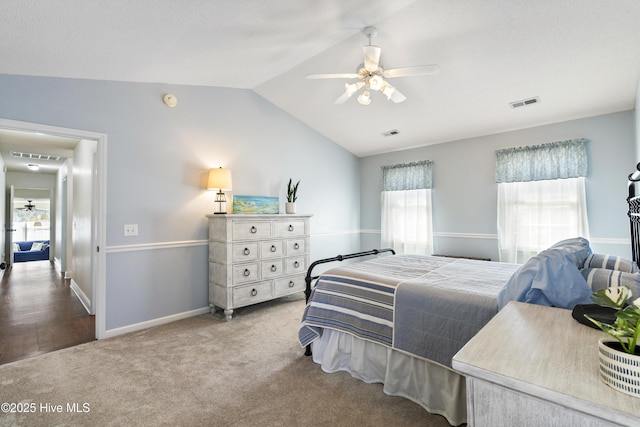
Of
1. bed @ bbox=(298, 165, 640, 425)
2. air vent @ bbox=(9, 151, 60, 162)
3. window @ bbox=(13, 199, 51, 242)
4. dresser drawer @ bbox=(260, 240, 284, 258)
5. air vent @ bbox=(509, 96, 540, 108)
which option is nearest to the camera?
bed @ bbox=(298, 165, 640, 425)

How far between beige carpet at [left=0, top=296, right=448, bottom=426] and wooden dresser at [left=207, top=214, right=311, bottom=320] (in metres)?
0.65

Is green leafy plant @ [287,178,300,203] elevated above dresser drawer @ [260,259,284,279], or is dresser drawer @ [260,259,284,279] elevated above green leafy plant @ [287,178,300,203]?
green leafy plant @ [287,178,300,203]

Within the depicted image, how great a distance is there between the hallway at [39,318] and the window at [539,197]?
5222 mm

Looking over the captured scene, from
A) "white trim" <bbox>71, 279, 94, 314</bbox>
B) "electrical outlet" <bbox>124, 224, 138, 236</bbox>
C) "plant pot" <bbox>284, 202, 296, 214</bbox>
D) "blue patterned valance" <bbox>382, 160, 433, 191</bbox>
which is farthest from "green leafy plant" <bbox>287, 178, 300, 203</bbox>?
"white trim" <bbox>71, 279, 94, 314</bbox>

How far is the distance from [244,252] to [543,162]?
13.3ft

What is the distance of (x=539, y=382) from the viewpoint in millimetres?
727

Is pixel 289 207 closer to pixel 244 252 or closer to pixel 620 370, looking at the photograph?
pixel 244 252

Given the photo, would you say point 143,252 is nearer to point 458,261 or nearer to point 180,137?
point 180,137

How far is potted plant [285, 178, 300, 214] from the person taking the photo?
4.29 metres

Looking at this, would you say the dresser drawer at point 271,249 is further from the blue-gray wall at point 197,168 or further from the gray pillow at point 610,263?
the gray pillow at point 610,263

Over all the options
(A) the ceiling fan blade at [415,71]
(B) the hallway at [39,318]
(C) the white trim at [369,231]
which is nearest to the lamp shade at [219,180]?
(B) the hallway at [39,318]

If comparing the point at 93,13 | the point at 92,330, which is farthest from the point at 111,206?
the point at 93,13

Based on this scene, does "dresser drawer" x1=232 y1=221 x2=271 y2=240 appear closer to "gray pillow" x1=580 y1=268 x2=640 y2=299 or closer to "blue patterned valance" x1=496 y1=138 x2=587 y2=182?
"gray pillow" x1=580 y1=268 x2=640 y2=299

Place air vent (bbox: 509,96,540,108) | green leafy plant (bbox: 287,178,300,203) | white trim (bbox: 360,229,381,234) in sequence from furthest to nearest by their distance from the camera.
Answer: white trim (bbox: 360,229,381,234) < green leafy plant (bbox: 287,178,300,203) < air vent (bbox: 509,96,540,108)
